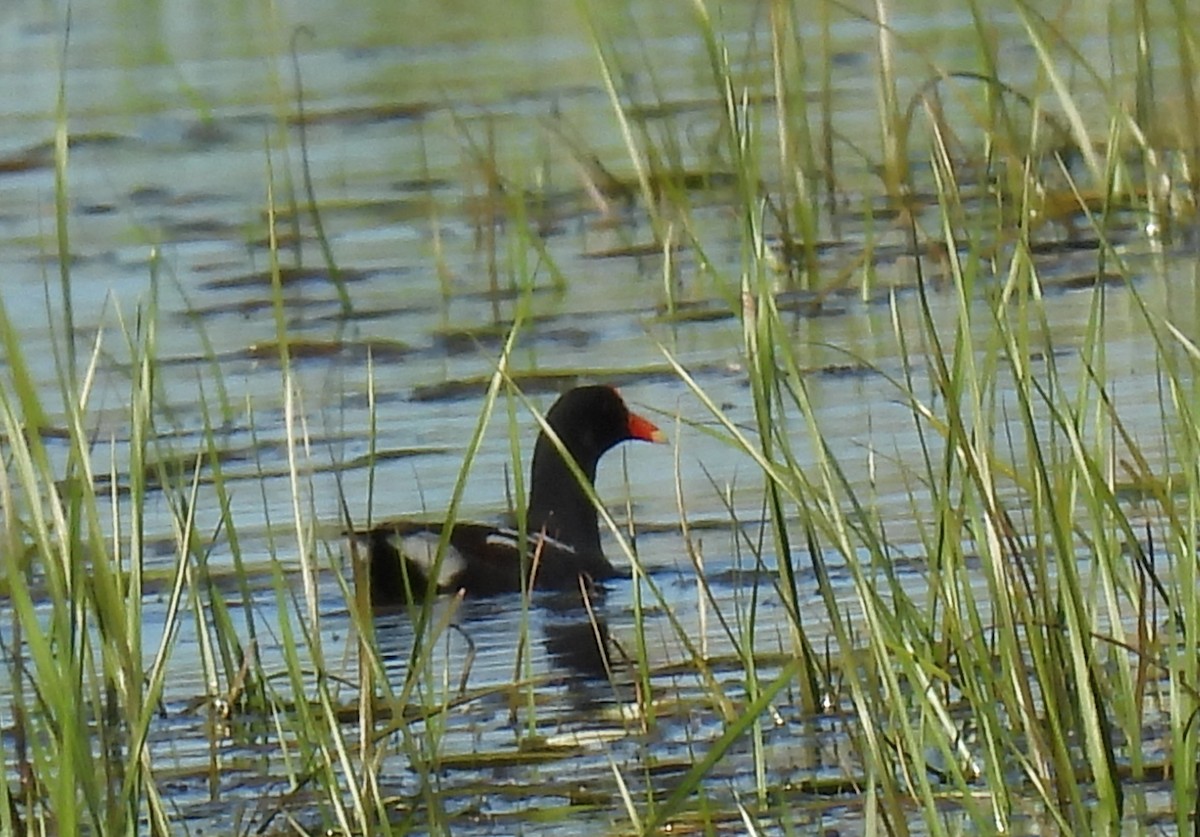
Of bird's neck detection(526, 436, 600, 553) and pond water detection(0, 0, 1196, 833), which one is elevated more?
pond water detection(0, 0, 1196, 833)

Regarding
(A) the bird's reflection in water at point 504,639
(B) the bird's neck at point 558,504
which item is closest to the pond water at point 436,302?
(A) the bird's reflection in water at point 504,639

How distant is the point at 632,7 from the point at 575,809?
990 cm

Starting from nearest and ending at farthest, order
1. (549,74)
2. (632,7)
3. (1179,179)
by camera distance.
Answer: (1179,179), (549,74), (632,7)

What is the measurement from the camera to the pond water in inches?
198

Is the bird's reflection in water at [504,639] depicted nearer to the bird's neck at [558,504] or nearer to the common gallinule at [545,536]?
the common gallinule at [545,536]

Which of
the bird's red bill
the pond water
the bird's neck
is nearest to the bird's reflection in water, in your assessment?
the pond water

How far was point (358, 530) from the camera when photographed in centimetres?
660

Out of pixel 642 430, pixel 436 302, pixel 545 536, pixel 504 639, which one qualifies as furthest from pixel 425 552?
pixel 436 302

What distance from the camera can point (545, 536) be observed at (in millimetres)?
6676

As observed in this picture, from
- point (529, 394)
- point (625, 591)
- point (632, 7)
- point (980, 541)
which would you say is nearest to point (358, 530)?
point (625, 591)

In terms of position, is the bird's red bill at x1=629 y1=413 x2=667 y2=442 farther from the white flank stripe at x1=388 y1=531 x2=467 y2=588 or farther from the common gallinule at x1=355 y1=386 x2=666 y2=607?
the white flank stripe at x1=388 y1=531 x2=467 y2=588

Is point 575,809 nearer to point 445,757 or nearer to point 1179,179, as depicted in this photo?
point 445,757

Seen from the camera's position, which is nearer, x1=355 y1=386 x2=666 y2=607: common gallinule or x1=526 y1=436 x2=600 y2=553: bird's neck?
x1=355 y1=386 x2=666 y2=607: common gallinule

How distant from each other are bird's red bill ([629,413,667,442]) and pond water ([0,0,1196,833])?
0.30 feet
